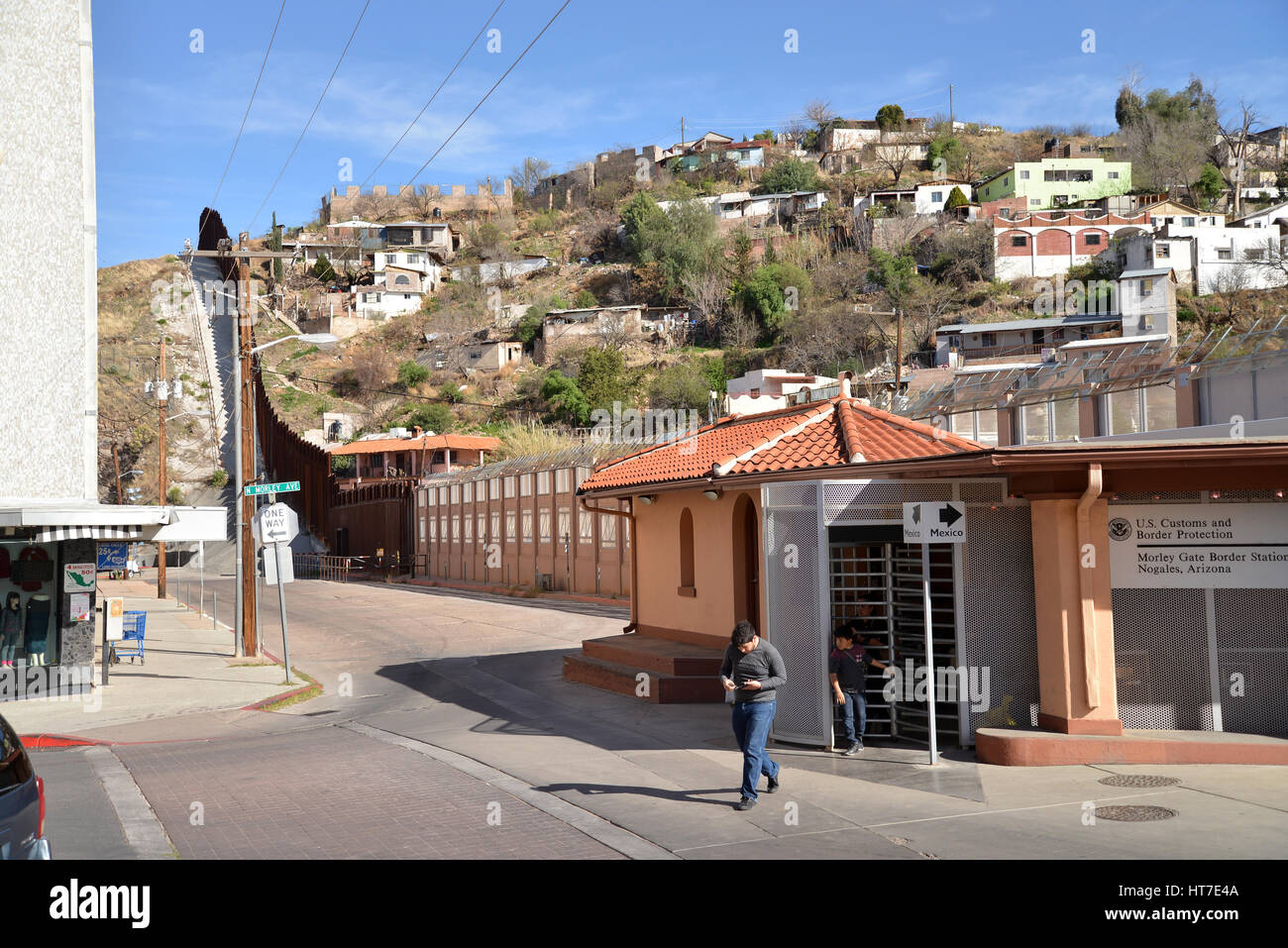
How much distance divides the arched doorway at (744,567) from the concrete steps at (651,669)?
773 millimetres

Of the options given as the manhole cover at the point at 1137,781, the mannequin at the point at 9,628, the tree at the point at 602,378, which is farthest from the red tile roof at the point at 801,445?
the tree at the point at 602,378

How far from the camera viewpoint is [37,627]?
19.3m

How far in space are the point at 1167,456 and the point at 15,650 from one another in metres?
18.4

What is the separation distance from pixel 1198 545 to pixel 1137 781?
2643mm

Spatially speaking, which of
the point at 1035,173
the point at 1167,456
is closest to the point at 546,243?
the point at 1035,173

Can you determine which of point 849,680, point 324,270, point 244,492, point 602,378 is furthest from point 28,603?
point 324,270

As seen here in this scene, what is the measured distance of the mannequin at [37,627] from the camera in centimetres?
1922

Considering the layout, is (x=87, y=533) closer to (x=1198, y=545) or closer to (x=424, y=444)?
(x=1198, y=545)

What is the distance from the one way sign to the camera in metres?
11.0

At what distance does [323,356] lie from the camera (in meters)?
109

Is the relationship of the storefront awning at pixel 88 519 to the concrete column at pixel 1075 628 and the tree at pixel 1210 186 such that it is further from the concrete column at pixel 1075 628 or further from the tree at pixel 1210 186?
the tree at pixel 1210 186

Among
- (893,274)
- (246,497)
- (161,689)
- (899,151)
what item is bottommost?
(161,689)

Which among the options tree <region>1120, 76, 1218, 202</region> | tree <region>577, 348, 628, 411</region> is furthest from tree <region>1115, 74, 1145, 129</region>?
tree <region>577, 348, 628, 411</region>
